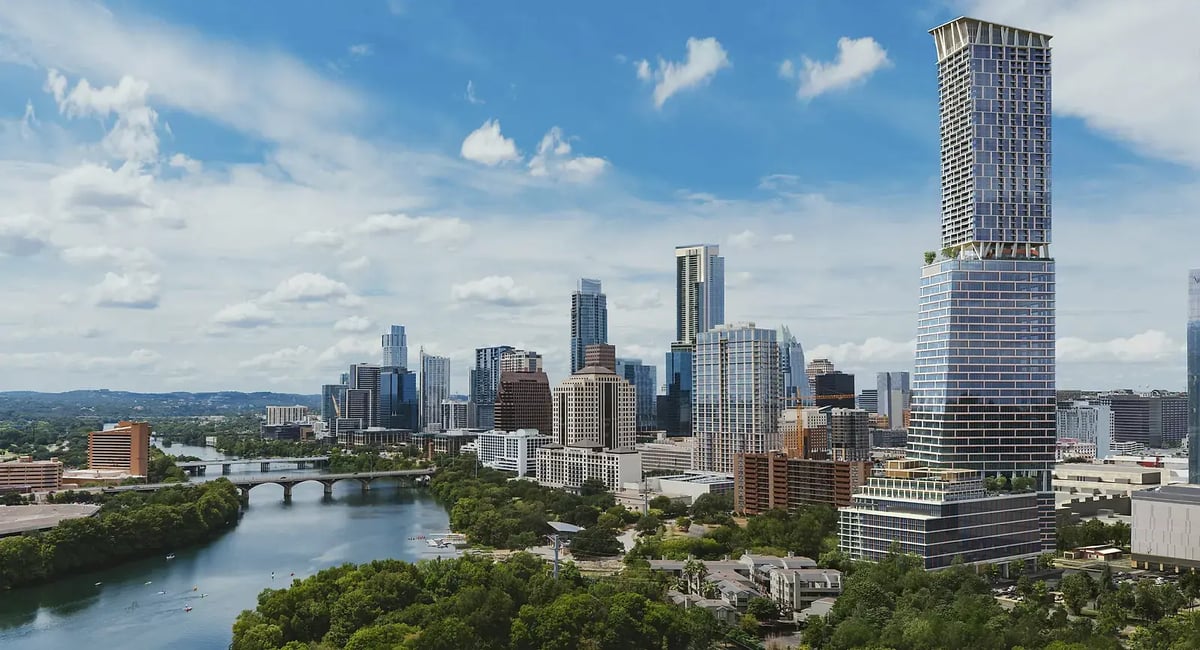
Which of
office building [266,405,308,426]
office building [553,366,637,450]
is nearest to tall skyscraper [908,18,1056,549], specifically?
office building [553,366,637,450]

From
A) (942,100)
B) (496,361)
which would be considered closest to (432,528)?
(942,100)

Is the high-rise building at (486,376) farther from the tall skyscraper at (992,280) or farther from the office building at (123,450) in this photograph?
the tall skyscraper at (992,280)

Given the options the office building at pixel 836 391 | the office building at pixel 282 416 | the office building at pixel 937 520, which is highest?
the office building at pixel 836 391

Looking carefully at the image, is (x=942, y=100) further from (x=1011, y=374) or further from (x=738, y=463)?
(x=738, y=463)

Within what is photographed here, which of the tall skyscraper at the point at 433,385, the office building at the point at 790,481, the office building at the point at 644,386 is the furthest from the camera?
the tall skyscraper at the point at 433,385

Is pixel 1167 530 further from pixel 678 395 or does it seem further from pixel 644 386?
pixel 644 386

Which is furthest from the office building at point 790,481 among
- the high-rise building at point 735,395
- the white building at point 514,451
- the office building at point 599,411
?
the white building at point 514,451
